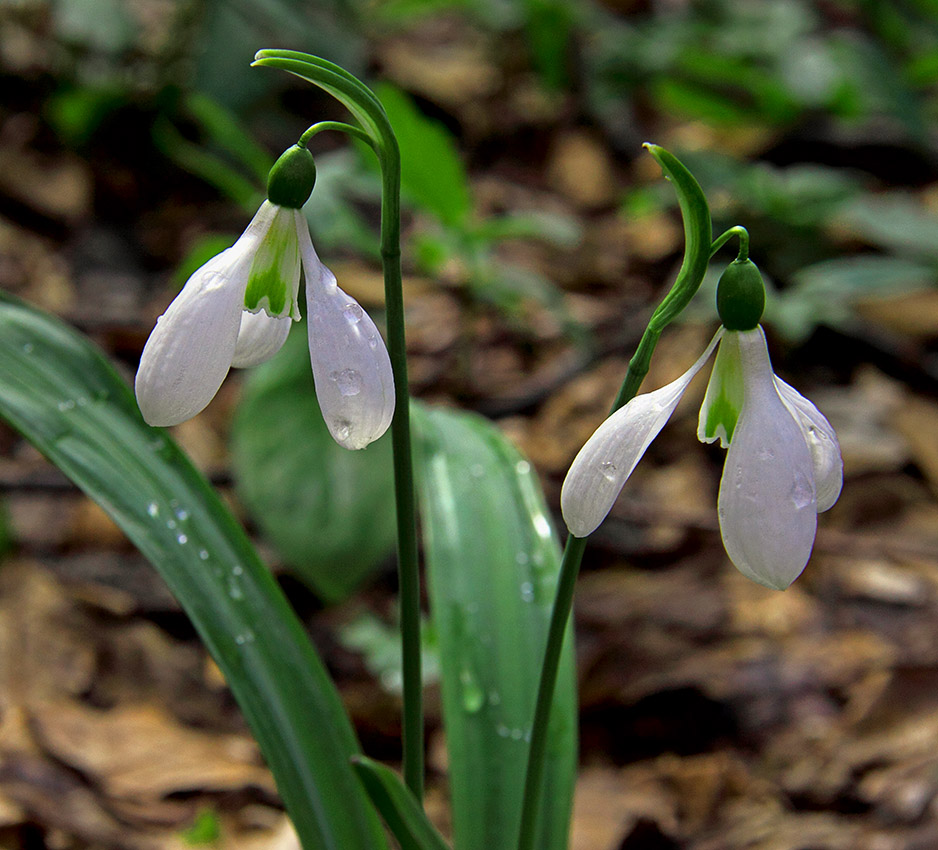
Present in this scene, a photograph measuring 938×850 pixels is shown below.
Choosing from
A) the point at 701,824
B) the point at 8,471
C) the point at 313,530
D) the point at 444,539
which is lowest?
the point at 701,824

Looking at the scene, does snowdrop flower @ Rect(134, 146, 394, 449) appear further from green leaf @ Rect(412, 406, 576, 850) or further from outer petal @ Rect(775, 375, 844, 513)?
green leaf @ Rect(412, 406, 576, 850)

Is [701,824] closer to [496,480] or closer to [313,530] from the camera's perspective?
[496,480]

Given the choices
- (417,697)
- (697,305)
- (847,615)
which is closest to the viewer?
(417,697)

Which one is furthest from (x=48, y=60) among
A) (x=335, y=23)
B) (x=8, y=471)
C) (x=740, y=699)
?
(x=740, y=699)

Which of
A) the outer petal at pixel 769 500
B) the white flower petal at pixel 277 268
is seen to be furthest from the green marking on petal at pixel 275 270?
the outer petal at pixel 769 500

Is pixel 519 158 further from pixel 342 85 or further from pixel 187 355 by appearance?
pixel 187 355

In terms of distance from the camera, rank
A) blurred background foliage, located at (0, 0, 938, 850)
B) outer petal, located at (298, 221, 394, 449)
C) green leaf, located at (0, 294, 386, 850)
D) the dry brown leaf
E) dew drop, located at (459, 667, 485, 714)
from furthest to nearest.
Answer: blurred background foliage, located at (0, 0, 938, 850), the dry brown leaf, dew drop, located at (459, 667, 485, 714), green leaf, located at (0, 294, 386, 850), outer petal, located at (298, 221, 394, 449)

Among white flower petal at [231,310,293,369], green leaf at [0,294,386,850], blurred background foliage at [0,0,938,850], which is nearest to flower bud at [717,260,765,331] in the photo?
white flower petal at [231,310,293,369]

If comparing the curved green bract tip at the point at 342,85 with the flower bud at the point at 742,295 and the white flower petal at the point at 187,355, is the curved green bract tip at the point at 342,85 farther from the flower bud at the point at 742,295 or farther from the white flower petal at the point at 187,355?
the flower bud at the point at 742,295
